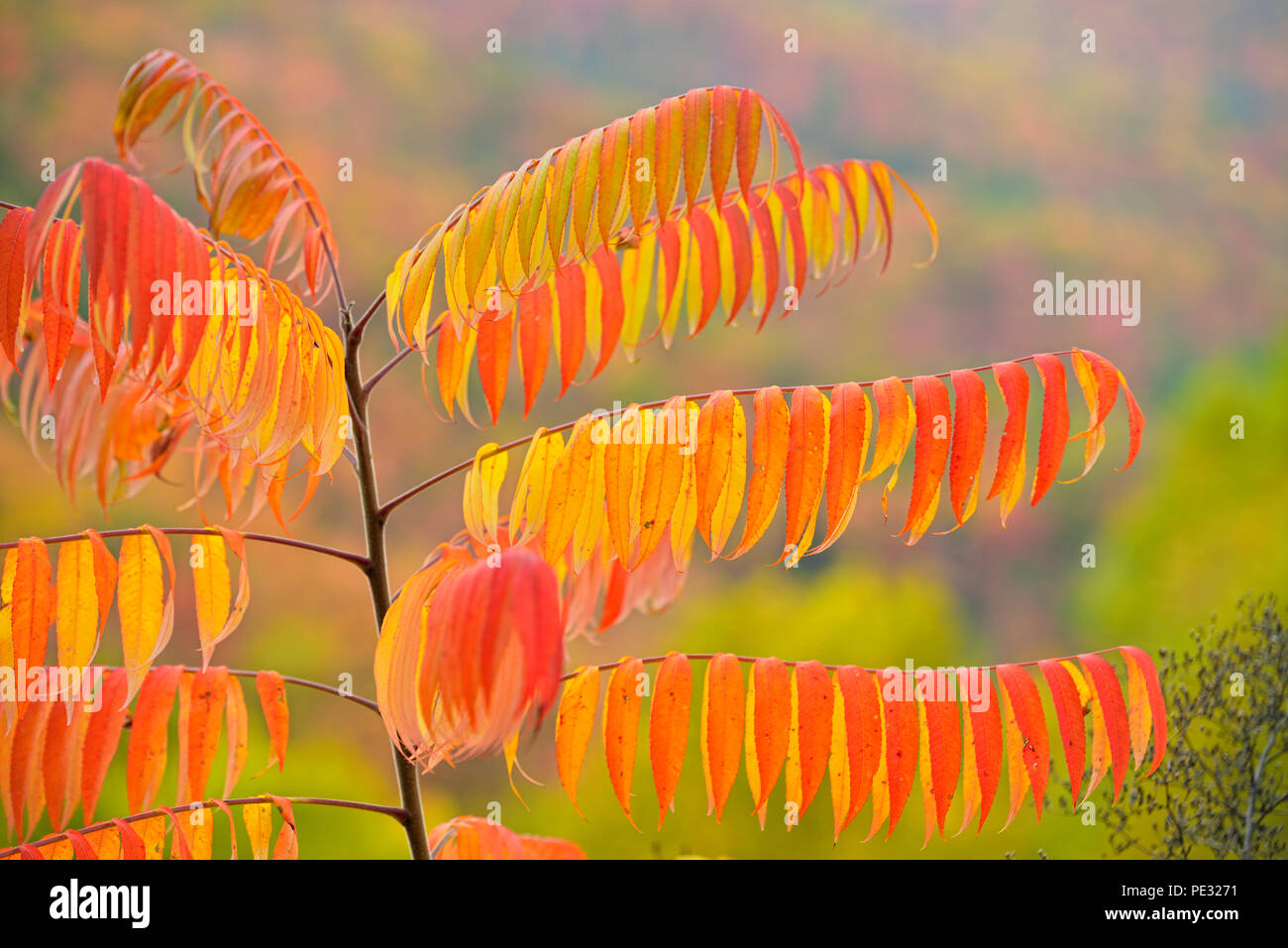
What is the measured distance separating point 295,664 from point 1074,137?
38.3 feet

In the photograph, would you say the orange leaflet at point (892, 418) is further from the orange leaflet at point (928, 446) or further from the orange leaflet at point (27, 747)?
the orange leaflet at point (27, 747)

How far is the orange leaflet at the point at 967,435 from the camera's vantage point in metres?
0.70

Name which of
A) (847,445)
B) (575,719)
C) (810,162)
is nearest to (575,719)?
(575,719)

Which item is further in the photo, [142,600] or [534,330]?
[534,330]

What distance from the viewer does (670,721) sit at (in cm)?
76

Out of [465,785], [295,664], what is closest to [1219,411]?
[465,785]

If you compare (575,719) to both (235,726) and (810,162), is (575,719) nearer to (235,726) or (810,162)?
(235,726)

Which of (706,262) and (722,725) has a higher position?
(706,262)

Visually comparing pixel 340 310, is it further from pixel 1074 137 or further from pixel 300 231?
pixel 1074 137

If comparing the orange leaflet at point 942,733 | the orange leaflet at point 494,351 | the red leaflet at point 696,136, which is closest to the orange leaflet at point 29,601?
the orange leaflet at point 494,351

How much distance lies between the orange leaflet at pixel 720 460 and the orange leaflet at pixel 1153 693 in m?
0.36

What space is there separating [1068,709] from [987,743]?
0.29 ft

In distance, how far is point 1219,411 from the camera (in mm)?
5027

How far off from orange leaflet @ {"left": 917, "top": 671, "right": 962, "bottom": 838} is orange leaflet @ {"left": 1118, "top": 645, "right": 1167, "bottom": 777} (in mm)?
153
